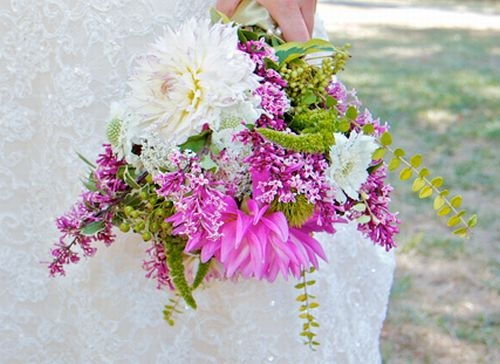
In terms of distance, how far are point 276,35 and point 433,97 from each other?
16.6ft

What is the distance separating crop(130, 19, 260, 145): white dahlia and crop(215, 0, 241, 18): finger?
0.20m

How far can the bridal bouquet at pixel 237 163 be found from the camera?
55.0 inches

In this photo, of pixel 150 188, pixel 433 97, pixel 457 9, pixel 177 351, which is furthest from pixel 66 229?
pixel 457 9

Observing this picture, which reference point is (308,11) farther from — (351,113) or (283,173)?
(283,173)

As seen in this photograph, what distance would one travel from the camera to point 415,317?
3268 mm

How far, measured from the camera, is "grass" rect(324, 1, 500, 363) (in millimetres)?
3156

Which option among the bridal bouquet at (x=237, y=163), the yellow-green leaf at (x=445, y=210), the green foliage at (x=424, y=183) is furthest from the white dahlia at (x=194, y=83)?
the yellow-green leaf at (x=445, y=210)

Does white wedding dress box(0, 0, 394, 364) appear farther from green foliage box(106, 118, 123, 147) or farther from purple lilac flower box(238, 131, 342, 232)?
purple lilac flower box(238, 131, 342, 232)

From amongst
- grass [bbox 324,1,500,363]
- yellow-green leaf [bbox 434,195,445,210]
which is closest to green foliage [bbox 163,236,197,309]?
yellow-green leaf [bbox 434,195,445,210]

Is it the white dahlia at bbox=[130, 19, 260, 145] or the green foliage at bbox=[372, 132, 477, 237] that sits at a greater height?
the white dahlia at bbox=[130, 19, 260, 145]

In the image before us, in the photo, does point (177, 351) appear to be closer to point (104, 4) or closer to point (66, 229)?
point (66, 229)

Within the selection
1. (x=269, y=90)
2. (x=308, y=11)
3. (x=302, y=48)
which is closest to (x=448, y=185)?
(x=308, y=11)

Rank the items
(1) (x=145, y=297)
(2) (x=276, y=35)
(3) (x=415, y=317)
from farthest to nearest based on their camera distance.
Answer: (3) (x=415, y=317) < (1) (x=145, y=297) < (2) (x=276, y=35)

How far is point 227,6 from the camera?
1.67 m
